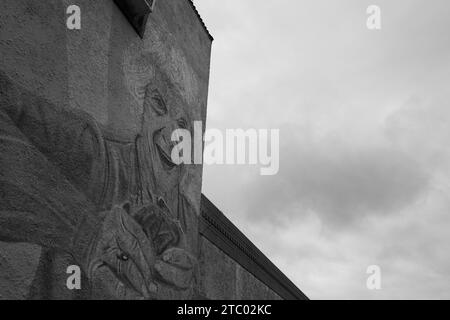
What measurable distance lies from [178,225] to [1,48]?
3.38 m

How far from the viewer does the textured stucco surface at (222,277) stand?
6.78 m

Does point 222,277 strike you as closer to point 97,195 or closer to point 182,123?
point 182,123

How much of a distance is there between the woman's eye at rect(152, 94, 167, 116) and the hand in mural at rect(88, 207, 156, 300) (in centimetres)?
151

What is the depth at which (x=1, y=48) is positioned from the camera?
3.28 meters

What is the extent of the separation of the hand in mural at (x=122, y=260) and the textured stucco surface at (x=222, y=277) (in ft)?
5.57

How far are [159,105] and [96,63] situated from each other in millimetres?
1370

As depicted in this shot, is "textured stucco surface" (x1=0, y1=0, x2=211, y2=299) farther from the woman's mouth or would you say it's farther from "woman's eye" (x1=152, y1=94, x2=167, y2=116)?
the woman's mouth

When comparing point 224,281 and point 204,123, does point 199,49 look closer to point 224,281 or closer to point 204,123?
point 204,123

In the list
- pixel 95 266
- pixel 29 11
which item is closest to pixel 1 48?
pixel 29 11

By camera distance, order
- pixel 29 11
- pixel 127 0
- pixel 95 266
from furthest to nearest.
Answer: pixel 127 0, pixel 95 266, pixel 29 11

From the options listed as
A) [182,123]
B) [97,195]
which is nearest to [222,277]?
[182,123]

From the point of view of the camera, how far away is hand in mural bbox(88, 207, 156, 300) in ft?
13.7

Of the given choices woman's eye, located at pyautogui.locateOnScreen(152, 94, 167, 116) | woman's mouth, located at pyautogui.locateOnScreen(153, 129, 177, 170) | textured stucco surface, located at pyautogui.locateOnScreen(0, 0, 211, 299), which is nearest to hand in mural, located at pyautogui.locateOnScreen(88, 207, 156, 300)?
textured stucco surface, located at pyautogui.locateOnScreen(0, 0, 211, 299)
